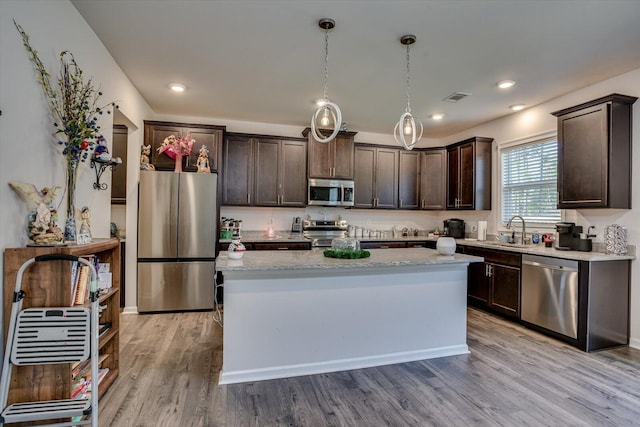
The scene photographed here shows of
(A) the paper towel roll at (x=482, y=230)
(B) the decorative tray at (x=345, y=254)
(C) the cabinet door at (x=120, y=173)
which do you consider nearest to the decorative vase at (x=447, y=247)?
(B) the decorative tray at (x=345, y=254)

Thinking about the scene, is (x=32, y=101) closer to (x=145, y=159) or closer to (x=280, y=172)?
Answer: (x=145, y=159)

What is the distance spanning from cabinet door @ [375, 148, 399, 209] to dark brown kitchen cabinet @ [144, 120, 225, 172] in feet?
8.59

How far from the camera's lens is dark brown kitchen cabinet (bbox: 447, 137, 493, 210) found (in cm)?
497

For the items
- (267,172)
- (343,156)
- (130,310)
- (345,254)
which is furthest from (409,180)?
(130,310)

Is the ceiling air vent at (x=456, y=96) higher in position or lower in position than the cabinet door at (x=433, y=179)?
higher

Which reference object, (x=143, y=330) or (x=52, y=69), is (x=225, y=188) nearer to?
(x=143, y=330)

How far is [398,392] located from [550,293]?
222cm

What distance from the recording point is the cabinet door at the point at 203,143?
456 cm

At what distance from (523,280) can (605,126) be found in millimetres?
1810

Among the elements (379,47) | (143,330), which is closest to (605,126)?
(379,47)

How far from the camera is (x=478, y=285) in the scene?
4.53m

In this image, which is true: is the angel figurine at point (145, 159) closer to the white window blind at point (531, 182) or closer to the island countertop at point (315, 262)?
the island countertop at point (315, 262)

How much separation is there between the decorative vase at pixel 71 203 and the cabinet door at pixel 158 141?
2.19m

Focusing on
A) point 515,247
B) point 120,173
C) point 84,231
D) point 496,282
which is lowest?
point 496,282
